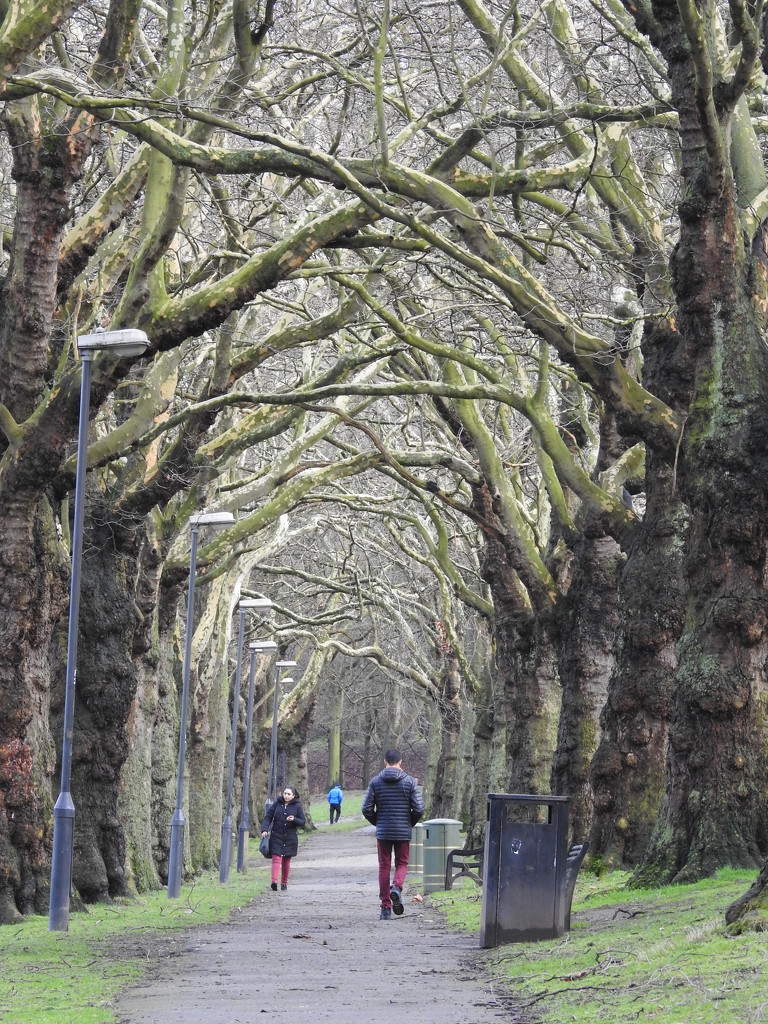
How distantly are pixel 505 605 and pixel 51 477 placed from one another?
31.3 ft

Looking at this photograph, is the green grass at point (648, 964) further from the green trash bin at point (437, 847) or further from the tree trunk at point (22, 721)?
the green trash bin at point (437, 847)

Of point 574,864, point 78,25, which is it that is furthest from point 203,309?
point 78,25

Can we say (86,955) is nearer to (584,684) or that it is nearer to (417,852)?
(584,684)

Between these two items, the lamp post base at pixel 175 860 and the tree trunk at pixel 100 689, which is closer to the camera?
the tree trunk at pixel 100 689

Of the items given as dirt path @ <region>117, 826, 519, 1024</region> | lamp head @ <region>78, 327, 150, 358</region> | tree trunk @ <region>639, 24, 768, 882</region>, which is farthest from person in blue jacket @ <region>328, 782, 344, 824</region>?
lamp head @ <region>78, 327, 150, 358</region>

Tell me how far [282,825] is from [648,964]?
1557 cm

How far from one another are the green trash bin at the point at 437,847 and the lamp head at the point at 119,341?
32.1 feet

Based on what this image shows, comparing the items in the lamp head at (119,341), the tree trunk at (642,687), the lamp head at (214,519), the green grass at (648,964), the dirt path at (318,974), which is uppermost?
the lamp head at (119,341)

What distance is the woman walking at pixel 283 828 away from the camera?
23516 millimetres

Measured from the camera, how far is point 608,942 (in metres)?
10.1

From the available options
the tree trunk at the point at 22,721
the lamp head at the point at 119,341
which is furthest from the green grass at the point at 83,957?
the lamp head at the point at 119,341

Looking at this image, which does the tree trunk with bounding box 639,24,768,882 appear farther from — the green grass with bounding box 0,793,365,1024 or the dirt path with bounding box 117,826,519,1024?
the green grass with bounding box 0,793,365,1024

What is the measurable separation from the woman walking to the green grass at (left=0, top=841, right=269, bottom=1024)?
3801mm

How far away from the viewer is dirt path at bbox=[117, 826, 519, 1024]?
27.1 feet
